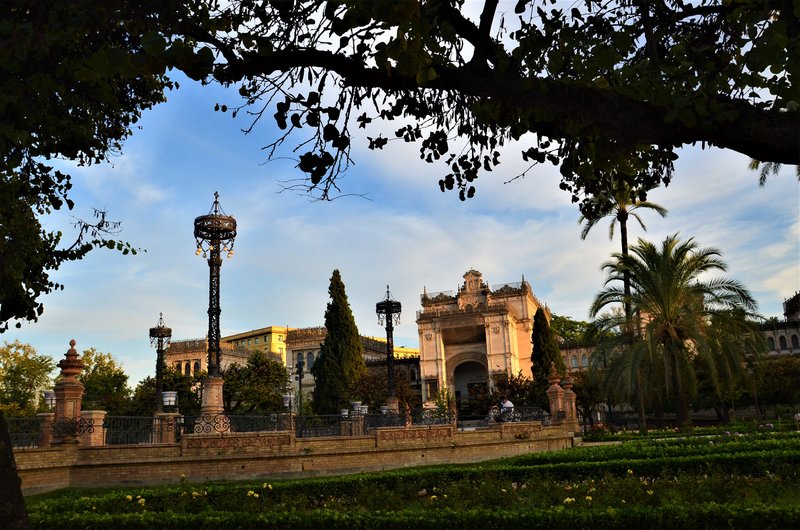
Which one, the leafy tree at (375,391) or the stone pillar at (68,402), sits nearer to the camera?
the stone pillar at (68,402)

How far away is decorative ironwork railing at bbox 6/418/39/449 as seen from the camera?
636 inches

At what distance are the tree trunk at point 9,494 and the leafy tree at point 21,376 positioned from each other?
39108 mm

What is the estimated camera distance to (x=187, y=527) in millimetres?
7270

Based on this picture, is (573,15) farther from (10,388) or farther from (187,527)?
(10,388)

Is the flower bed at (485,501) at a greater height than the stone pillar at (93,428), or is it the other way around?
the stone pillar at (93,428)

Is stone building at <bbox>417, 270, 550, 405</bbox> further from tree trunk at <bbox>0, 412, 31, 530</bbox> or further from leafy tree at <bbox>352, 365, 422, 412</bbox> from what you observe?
tree trunk at <bbox>0, 412, 31, 530</bbox>

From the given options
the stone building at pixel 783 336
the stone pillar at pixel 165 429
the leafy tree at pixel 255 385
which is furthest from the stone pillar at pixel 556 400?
the stone building at pixel 783 336

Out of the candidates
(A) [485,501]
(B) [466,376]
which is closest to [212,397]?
(A) [485,501]

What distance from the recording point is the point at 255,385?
3700 cm

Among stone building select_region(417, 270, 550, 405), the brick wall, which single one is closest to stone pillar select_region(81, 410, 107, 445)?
the brick wall

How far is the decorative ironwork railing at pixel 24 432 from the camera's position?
1616 cm

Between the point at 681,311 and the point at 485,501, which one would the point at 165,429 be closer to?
the point at 485,501

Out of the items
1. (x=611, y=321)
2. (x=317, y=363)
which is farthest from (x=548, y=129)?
(x=317, y=363)

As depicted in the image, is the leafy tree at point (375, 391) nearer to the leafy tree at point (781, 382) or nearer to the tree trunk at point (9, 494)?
the leafy tree at point (781, 382)
